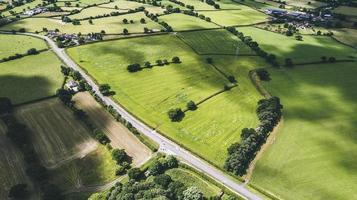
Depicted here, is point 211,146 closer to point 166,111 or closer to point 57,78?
point 166,111

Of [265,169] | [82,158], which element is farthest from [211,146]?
[82,158]

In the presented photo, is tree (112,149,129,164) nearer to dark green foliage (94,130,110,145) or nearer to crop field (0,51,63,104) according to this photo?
dark green foliage (94,130,110,145)

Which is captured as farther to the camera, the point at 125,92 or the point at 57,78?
the point at 57,78

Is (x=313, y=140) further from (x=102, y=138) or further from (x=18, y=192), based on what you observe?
(x=18, y=192)

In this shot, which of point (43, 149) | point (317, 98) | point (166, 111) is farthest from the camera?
point (317, 98)

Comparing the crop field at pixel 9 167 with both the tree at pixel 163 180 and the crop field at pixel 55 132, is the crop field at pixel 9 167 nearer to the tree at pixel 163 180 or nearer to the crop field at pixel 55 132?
the crop field at pixel 55 132
